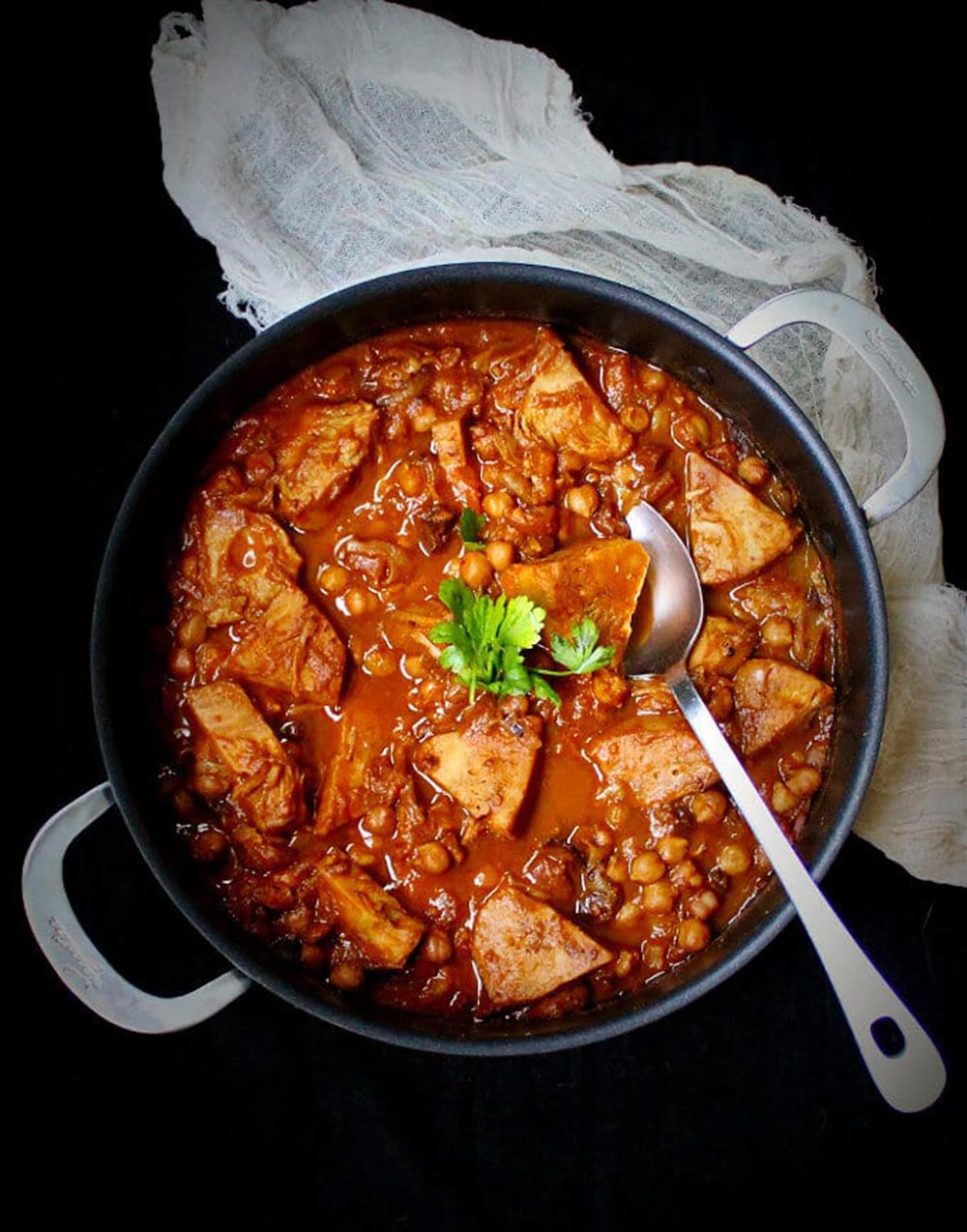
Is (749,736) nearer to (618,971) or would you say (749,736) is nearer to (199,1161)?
(618,971)

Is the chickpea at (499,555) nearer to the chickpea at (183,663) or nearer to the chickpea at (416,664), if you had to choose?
the chickpea at (416,664)

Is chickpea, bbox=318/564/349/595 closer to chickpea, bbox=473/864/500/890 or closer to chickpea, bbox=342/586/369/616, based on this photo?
chickpea, bbox=342/586/369/616

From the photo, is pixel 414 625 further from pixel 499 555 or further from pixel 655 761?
pixel 655 761

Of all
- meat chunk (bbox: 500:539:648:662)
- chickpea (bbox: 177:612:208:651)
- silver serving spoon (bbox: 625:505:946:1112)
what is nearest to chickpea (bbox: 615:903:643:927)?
silver serving spoon (bbox: 625:505:946:1112)

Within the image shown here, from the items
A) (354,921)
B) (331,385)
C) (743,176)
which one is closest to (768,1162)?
(354,921)

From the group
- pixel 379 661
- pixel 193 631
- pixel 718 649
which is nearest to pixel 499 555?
pixel 379 661

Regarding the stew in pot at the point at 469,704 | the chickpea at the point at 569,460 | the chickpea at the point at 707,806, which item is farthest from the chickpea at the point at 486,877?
the chickpea at the point at 569,460
